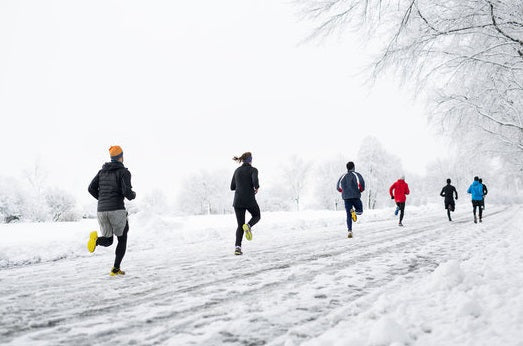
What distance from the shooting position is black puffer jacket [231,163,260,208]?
636cm

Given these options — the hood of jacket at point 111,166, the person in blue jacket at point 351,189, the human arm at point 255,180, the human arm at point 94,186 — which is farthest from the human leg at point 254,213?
the person in blue jacket at point 351,189

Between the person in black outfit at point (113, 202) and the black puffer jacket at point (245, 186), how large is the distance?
7.49 feet

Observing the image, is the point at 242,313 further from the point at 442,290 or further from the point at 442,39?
the point at 442,39

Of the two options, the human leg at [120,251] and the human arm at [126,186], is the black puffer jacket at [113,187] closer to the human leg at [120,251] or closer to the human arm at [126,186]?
the human arm at [126,186]

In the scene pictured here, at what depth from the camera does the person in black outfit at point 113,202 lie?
15.1 feet

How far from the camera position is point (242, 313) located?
8.29 feet

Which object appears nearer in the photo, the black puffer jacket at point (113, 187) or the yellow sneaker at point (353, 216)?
the black puffer jacket at point (113, 187)

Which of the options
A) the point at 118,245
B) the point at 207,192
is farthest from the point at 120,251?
the point at 207,192

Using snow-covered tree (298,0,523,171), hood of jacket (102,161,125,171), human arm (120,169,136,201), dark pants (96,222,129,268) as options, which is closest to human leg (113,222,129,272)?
dark pants (96,222,129,268)

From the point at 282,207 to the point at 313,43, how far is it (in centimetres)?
6128

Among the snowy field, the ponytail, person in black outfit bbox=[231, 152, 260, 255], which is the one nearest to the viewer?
the snowy field

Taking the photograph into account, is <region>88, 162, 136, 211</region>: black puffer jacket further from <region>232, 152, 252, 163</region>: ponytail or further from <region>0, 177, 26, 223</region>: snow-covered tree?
<region>0, 177, 26, 223</region>: snow-covered tree

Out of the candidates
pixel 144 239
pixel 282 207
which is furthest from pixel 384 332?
pixel 282 207

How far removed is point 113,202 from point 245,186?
8.53 ft
